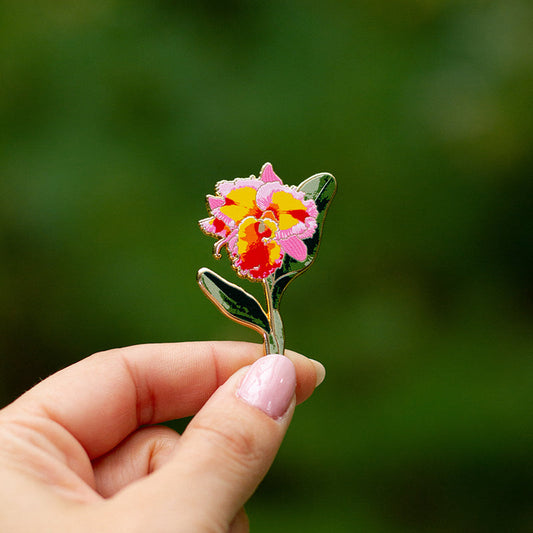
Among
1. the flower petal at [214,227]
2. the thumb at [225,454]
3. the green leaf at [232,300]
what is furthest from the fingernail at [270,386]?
the flower petal at [214,227]

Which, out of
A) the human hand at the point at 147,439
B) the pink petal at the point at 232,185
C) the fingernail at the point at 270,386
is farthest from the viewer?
the pink petal at the point at 232,185

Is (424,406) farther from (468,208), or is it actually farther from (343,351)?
(468,208)

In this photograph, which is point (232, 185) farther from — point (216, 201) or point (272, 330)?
point (272, 330)

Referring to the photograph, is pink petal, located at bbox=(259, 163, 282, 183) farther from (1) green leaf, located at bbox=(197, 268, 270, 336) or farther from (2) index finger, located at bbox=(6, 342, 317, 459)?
(2) index finger, located at bbox=(6, 342, 317, 459)

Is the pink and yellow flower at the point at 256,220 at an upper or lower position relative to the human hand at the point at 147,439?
upper

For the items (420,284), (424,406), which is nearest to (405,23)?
(420,284)

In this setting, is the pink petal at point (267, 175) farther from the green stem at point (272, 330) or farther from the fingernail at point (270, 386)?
the fingernail at point (270, 386)

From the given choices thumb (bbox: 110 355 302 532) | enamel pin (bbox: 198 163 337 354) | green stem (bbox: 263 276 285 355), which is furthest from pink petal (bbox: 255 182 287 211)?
thumb (bbox: 110 355 302 532)
